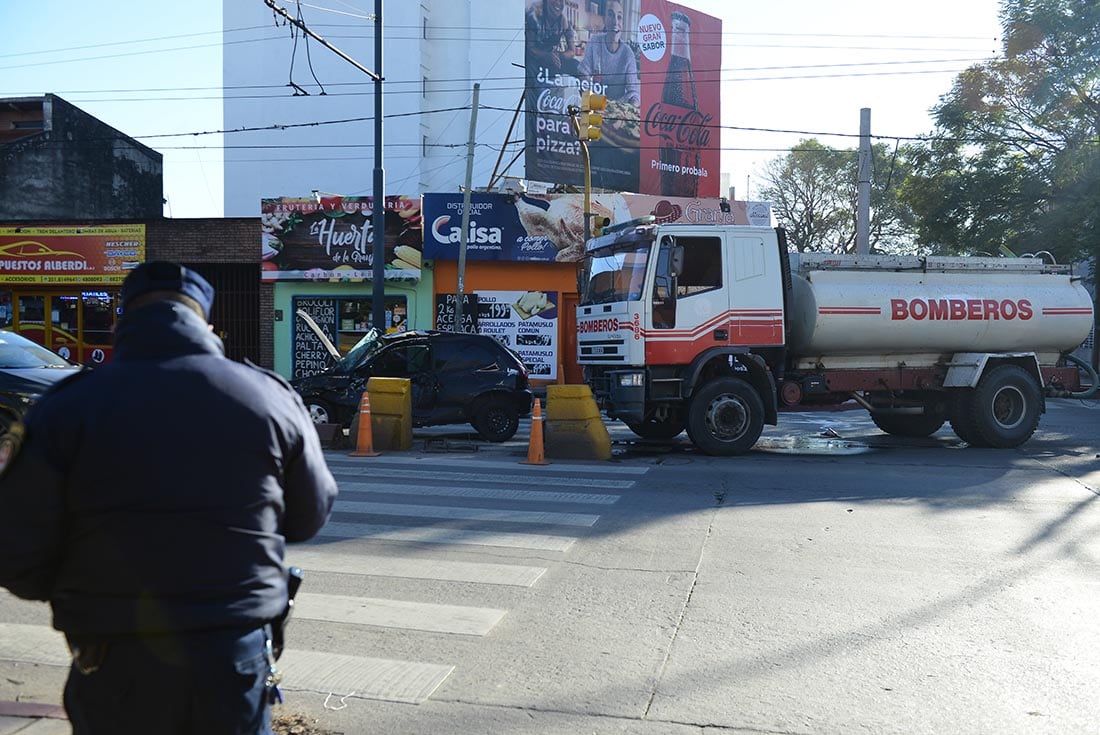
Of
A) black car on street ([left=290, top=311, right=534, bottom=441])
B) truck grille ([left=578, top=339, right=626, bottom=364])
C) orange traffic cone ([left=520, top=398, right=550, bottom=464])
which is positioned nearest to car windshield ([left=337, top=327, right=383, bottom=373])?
black car on street ([left=290, top=311, right=534, bottom=441])

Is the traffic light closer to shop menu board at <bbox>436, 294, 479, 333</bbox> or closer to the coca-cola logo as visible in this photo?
shop menu board at <bbox>436, 294, 479, 333</bbox>

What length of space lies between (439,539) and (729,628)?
9.45 ft

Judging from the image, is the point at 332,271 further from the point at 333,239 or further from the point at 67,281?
the point at 67,281

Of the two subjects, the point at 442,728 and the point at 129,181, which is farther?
the point at 129,181

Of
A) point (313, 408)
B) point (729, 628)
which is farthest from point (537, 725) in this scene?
point (313, 408)

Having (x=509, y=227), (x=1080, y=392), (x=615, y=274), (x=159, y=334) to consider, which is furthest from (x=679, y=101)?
(x=159, y=334)

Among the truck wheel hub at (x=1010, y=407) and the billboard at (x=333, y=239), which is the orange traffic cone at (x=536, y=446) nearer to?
the truck wheel hub at (x=1010, y=407)

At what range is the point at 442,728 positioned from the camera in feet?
13.6

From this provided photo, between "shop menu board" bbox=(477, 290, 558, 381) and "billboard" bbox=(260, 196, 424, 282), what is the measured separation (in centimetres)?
201

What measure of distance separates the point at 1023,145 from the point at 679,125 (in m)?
10.5

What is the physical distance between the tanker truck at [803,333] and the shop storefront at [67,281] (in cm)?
1521

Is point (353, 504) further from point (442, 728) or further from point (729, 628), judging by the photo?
point (442, 728)

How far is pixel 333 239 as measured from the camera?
23.9 m

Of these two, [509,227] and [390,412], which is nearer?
[390,412]
